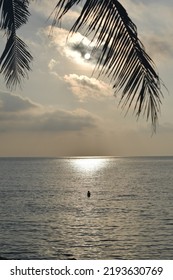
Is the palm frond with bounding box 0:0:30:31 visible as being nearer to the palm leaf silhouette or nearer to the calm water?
the palm leaf silhouette

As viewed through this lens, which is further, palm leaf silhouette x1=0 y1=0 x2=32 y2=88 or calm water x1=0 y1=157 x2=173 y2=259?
calm water x1=0 y1=157 x2=173 y2=259

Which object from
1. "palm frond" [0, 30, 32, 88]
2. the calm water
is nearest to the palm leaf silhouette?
"palm frond" [0, 30, 32, 88]

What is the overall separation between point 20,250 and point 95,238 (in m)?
8.81

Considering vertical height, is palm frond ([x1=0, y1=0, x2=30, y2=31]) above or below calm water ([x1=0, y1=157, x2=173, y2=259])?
above

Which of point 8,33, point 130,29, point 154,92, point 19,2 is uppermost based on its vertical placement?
point 19,2

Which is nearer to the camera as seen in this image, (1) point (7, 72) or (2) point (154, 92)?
(2) point (154, 92)

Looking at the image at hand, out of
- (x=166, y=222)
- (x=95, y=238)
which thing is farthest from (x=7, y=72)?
(x=166, y=222)

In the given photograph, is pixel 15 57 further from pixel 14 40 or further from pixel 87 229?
pixel 87 229

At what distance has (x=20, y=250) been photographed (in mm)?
33875

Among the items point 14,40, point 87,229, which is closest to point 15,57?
point 14,40
